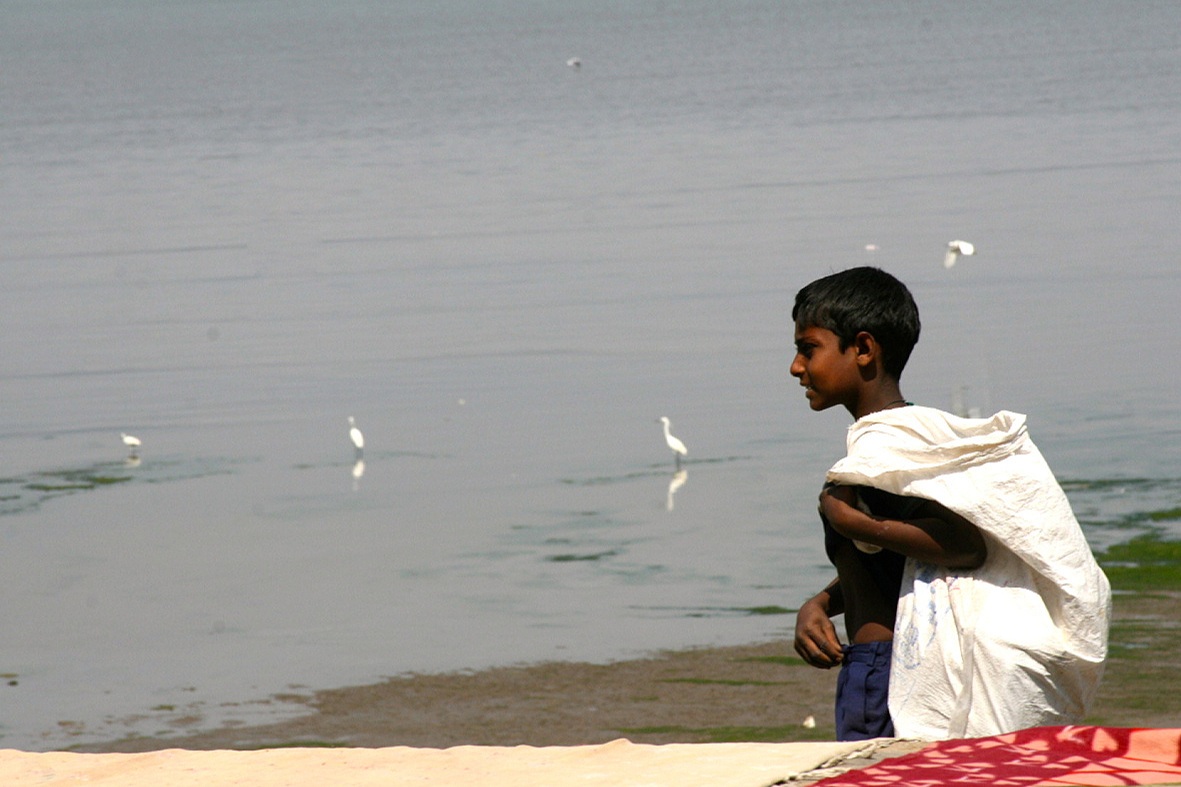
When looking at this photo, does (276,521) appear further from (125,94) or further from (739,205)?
(125,94)

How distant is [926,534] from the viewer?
3.21 meters

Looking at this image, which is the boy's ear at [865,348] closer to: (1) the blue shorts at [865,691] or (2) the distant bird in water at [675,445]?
(1) the blue shorts at [865,691]

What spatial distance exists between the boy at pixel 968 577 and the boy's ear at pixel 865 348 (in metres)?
0.12

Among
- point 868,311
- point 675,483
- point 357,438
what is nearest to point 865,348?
point 868,311

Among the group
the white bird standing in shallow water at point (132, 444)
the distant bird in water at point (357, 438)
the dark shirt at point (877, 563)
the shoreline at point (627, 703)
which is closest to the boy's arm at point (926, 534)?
the dark shirt at point (877, 563)

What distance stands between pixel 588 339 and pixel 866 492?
37.9 feet

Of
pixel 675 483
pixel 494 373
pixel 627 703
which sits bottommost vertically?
pixel 627 703

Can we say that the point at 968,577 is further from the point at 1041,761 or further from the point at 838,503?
the point at 1041,761

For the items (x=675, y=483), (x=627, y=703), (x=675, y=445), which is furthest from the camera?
(x=675, y=445)

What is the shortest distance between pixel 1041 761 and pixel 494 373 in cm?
1102

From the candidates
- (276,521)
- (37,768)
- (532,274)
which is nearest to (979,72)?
(532,274)

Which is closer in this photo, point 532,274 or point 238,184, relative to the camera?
point 532,274

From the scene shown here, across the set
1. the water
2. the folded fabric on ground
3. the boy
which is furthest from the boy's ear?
the water

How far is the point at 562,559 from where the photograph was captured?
966 cm
